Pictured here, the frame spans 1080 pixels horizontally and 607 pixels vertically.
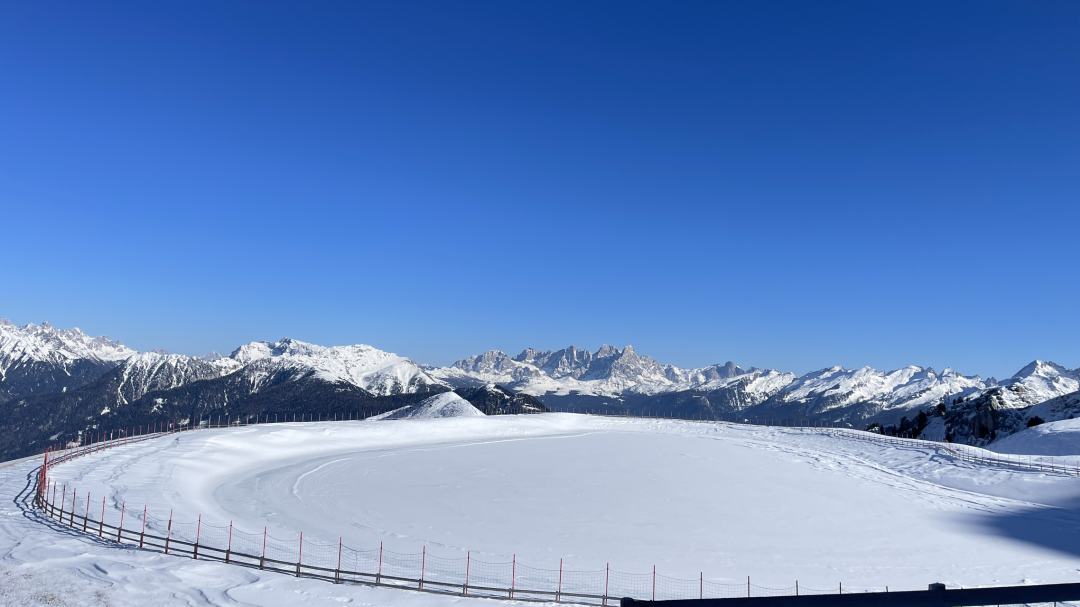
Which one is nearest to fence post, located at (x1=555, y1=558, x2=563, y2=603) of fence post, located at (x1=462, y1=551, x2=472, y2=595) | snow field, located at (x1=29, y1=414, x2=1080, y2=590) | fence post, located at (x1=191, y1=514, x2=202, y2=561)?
snow field, located at (x1=29, y1=414, x2=1080, y2=590)

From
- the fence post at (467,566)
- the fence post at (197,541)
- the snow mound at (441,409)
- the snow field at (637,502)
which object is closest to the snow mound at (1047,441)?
the snow field at (637,502)

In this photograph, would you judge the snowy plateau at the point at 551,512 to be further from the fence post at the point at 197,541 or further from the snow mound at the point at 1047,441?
the fence post at the point at 197,541

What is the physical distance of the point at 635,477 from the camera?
61.0 metres

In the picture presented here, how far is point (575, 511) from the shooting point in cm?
4497

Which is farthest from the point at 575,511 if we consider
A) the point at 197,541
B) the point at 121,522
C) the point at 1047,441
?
the point at 1047,441

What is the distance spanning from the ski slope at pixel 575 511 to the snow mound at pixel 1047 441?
19890 millimetres

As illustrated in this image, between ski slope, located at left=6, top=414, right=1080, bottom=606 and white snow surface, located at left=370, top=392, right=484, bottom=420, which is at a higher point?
white snow surface, located at left=370, top=392, right=484, bottom=420

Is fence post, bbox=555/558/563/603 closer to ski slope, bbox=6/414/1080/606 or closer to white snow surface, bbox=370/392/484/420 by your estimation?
ski slope, bbox=6/414/1080/606

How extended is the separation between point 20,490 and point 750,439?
95474mm

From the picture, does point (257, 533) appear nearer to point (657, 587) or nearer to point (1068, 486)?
point (657, 587)

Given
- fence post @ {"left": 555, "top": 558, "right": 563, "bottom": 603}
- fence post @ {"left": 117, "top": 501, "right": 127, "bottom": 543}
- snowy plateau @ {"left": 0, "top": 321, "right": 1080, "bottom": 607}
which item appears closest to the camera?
fence post @ {"left": 555, "top": 558, "right": 563, "bottom": 603}

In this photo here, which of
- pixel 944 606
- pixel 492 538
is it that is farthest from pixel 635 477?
pixel 944 606

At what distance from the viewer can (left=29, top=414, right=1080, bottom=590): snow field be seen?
110 feet

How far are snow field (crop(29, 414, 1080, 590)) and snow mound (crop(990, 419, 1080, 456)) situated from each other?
17278 mm
